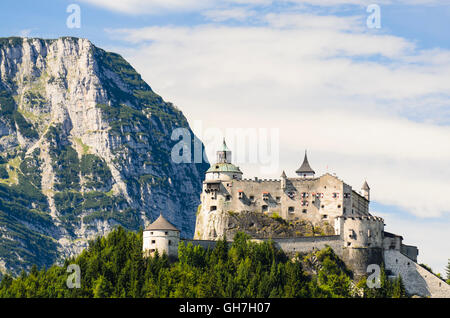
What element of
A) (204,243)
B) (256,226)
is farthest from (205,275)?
(256,226)

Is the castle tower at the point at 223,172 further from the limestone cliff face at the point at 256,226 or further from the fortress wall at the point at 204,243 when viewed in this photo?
the fortress wall at the point at 204,243

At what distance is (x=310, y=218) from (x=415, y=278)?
20046mm

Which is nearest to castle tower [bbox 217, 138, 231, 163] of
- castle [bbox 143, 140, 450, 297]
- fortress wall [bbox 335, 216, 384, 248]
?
castle [bbox 143, 140, 450, 297]

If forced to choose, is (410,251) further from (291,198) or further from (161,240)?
(161,240)

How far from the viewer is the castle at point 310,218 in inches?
6107

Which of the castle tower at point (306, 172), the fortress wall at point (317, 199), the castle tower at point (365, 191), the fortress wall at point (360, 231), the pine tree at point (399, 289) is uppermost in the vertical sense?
the castle tower at point (306, 172)

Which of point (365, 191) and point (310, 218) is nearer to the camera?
point (310, 218)

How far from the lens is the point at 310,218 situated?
164 metres

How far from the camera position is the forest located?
144 meters

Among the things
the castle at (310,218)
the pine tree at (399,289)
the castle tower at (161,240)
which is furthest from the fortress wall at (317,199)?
the castle tower at (161,240)

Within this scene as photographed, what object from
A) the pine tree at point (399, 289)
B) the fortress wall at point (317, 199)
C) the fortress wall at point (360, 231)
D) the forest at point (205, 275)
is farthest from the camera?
the fortress wall at point (317, 199)

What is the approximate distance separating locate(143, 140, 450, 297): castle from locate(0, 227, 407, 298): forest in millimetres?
2160

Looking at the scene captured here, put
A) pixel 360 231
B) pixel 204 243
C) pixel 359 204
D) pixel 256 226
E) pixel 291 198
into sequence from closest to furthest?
pixel 204 243 → pixel 360 231 → pixel 256 226 → pixel 291 198 → pixel 359 204
